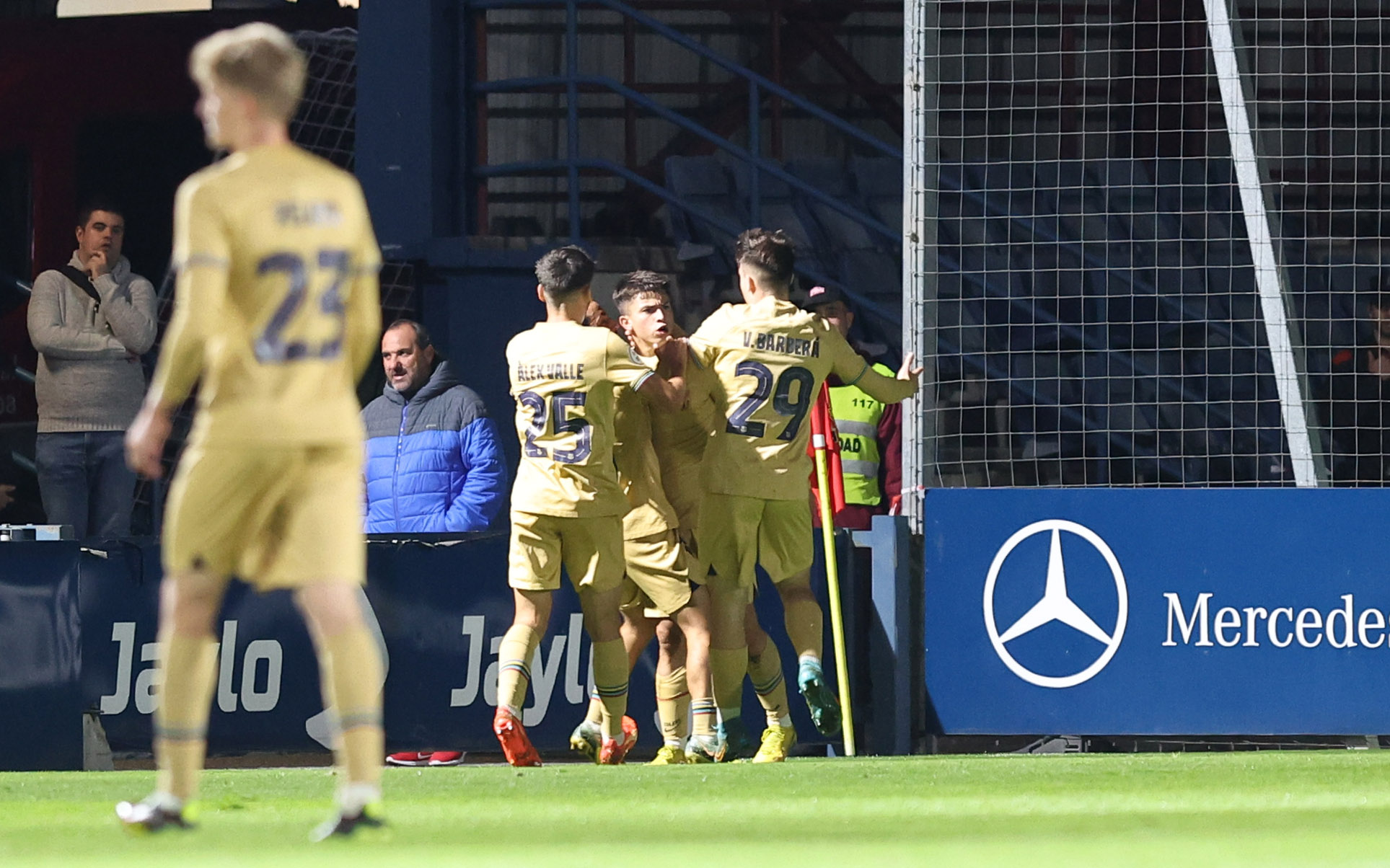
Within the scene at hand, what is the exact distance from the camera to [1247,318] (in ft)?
35.1

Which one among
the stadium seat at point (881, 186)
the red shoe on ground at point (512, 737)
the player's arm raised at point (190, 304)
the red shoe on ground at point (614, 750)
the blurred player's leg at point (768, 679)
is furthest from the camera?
the stadium seat at point (881, 186)

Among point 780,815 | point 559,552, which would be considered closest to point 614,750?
point 559,552

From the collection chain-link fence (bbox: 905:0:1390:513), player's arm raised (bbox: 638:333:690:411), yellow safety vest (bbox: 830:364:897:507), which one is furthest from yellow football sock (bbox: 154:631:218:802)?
yellow safety vest (bbox: 830:364:897:507)

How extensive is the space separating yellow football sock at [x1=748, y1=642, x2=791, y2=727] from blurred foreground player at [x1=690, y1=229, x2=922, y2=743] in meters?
0.21

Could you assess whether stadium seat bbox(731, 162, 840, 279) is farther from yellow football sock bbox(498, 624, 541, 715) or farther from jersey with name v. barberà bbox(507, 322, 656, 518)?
yellow football sock bbox(498, 624, 541, 715)

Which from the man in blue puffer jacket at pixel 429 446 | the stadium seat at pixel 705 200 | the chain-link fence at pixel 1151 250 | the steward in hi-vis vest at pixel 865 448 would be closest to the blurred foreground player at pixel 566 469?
the man in blue puffer jacket at pixel 429 446

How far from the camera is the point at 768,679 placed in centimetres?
895

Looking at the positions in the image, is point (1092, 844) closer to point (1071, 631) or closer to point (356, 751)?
point (356, 751)

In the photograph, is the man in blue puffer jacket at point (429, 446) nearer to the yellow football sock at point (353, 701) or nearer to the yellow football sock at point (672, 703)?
the yellow football sock at point (672, 703)

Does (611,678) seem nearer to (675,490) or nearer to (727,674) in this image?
(727,674)

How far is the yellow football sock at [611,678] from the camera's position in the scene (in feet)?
27.1

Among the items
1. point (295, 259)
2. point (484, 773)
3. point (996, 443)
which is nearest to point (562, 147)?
point (996, 443)

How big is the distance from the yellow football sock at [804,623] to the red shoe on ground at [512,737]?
121 centimetres

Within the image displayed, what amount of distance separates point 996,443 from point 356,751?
6999mm
